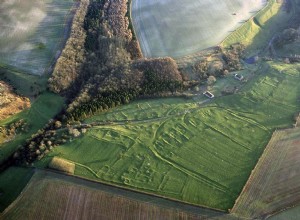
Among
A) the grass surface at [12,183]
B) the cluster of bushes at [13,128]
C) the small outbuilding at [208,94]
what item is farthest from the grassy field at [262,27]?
the grass surface at [12,183]

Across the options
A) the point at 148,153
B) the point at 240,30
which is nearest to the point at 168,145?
the point at 148,153

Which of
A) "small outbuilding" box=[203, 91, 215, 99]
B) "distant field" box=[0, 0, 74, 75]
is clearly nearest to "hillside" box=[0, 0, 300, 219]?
"distant field" box=[0, 0, 74, 75]

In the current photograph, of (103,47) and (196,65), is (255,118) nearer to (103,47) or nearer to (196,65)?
(196,65)

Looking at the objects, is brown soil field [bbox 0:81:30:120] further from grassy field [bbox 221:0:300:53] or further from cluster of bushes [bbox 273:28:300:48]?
cluster of bushes [bbox 273:28:300:48]

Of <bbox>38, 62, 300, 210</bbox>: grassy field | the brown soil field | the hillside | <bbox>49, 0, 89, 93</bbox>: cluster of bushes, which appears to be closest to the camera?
the hillside

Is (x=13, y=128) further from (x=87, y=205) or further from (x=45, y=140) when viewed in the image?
(x=87, y=205)

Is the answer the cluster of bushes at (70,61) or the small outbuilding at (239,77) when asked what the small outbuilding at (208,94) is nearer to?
the small outbuilding at (239,77)

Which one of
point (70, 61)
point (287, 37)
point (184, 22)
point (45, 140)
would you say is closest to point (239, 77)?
point (287, 37)
